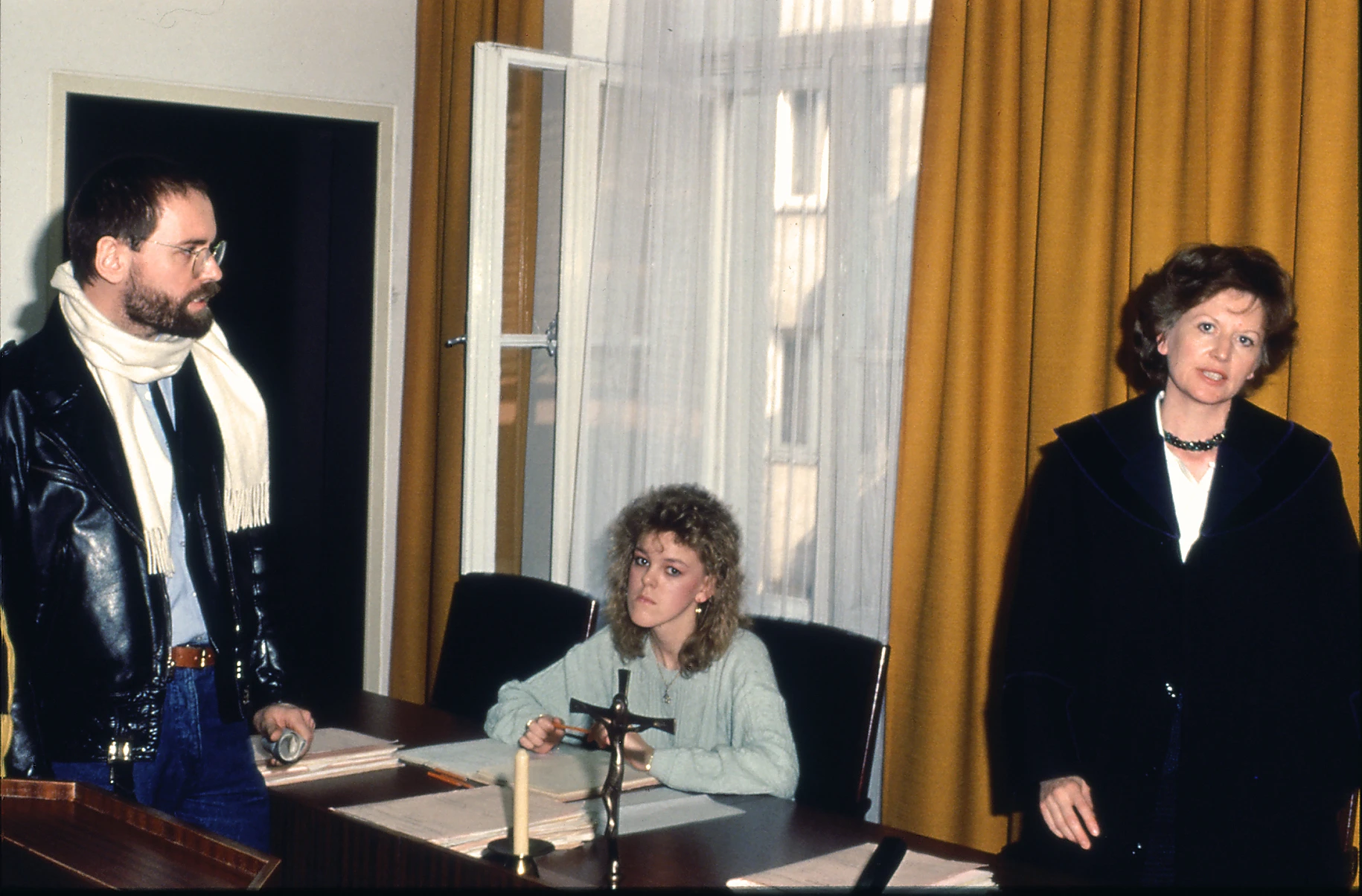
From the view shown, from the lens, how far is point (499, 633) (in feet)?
9.96

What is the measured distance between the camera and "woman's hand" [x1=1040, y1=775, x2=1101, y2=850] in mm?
2105

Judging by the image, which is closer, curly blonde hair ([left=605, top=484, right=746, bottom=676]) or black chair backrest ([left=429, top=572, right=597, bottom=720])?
curly blonde hair ([left=605, top=484, right=746, bottom=676])

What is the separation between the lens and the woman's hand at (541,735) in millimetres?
2314

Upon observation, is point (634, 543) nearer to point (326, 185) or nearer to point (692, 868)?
point (692, 868)

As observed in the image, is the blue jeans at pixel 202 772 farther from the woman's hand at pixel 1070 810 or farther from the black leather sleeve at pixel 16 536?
the woman's hand at pixel 1070 810

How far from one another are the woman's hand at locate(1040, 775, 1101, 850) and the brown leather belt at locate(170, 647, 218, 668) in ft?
4.30

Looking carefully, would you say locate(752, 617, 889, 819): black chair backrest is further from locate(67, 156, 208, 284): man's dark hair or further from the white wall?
the white wall

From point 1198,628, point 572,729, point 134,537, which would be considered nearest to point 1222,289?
point 1198,628

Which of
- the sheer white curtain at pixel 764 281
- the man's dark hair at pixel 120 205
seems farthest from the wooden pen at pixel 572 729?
the sheer white curtain at pixel 764 281

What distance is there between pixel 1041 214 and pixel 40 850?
7.41ft

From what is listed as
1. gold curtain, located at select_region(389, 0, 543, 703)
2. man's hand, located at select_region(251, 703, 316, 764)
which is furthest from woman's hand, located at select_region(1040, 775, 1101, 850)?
gold curtain, located at select_region(389, 0, 543, 703)

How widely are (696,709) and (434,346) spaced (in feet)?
7.21

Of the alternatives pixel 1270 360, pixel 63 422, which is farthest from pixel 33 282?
pixel 1270 360

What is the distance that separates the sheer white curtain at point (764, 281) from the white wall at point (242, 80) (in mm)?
991
